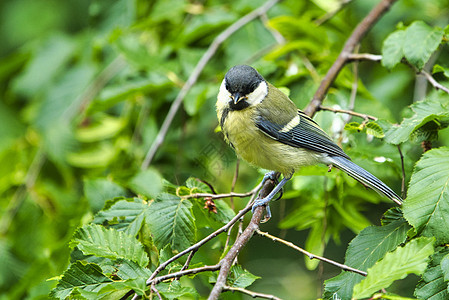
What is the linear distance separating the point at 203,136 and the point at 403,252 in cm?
167

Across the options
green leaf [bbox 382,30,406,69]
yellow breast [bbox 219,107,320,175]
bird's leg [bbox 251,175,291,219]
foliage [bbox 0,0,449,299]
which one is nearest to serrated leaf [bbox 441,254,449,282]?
foliage [bbox 0,0,449,299]

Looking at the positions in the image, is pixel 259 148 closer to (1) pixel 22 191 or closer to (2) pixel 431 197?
(2) pixel 431 197

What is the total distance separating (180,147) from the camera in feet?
8.97

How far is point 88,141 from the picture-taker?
3.25 meters

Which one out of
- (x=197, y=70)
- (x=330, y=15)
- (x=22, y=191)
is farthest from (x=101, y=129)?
(x=330, y=15)

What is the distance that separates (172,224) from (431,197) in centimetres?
87

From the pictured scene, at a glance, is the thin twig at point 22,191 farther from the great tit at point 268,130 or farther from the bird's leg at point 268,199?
the bird's leg at point 268,199

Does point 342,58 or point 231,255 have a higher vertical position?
point 342,58

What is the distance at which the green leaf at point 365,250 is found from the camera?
1475mm

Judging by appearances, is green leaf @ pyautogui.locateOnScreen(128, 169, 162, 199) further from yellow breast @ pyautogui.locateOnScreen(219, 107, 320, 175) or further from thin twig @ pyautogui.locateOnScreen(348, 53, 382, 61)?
thin twig @ pyautogui.locateOnScreen(348, 53, 382, 61)

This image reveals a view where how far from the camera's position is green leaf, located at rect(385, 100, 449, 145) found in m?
1.68

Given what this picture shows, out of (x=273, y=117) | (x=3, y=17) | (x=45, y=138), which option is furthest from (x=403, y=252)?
(x=3, y=17)

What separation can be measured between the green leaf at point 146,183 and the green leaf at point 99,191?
68 millimetres

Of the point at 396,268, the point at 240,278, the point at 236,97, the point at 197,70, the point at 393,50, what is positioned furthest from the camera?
the point at 197,70
